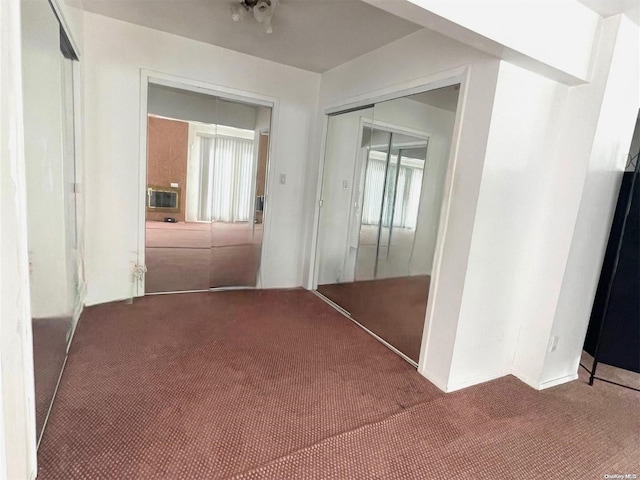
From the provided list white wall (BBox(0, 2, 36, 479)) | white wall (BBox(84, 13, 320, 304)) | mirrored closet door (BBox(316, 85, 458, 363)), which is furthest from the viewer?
white wall (BBox(84, 13, 320, 304))

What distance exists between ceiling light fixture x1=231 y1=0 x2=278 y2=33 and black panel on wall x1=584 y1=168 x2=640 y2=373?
2.72 m

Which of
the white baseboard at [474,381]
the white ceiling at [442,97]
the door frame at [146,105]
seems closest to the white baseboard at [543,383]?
the white baseboard at [474,381]

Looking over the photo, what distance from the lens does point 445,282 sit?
223 cm

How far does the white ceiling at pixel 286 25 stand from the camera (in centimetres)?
239

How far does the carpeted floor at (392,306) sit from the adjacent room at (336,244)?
1.1 inches

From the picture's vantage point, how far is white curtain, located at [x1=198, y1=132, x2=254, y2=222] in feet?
12.1

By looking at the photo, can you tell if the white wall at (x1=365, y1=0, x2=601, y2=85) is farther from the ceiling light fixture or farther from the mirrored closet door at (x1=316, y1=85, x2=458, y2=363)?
the ceiling light fixture

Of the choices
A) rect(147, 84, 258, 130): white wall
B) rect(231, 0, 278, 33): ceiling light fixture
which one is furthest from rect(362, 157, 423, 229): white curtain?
rect(147, 84, 258, 130): white wall

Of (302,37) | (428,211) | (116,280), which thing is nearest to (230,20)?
(302,37)

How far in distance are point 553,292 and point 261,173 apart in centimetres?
288

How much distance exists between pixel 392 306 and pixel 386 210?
0.92m

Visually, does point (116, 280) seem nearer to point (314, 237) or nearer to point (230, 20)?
point (314, 237)

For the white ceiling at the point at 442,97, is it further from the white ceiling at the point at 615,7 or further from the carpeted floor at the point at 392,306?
the carpeted floor at the point at 392,306

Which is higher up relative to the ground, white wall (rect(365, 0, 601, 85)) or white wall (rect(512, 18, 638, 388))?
white wall (rect(365, 0, 601, 85))
